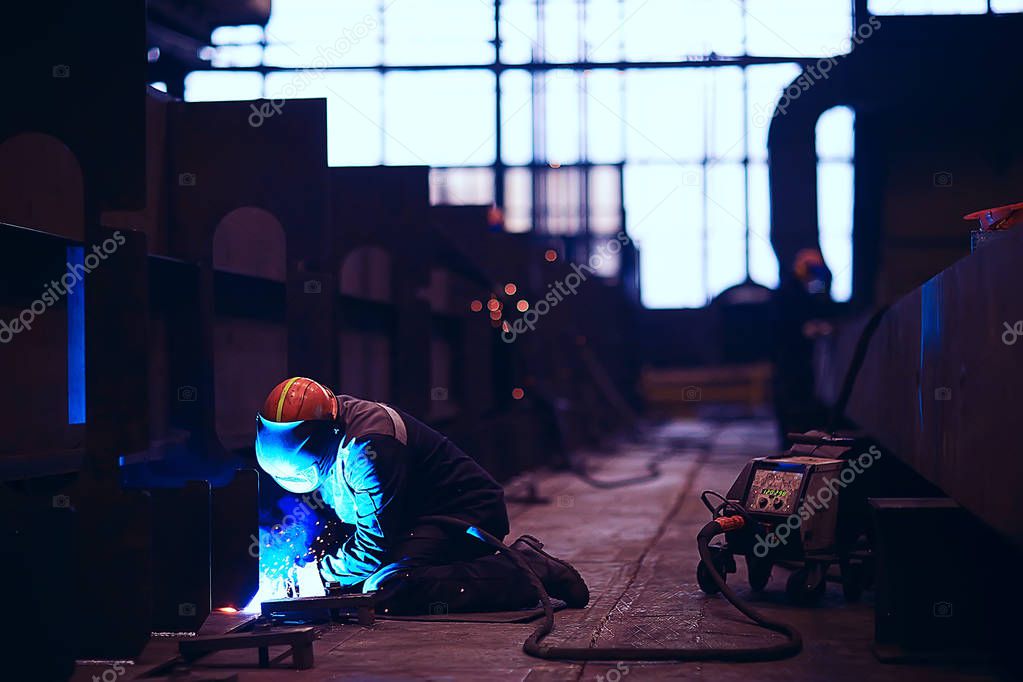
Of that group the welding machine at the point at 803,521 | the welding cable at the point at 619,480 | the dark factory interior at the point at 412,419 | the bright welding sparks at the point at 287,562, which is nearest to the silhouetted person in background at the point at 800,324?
the dark factory interior at the point at 412,419

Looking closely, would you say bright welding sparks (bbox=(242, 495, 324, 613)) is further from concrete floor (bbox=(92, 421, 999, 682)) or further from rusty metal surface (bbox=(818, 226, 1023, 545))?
rusty metal surface (bbox=(818, 226, 1023, 545))

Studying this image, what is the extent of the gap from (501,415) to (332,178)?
4157mm

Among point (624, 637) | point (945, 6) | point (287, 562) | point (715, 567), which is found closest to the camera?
point (624, 637)

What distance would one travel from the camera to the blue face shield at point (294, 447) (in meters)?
4.57

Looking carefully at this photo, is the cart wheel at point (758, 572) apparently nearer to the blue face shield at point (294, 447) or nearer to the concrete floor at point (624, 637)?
the concrete floor at point (624, 637)

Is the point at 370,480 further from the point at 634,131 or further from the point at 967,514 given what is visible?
the point at 634,131

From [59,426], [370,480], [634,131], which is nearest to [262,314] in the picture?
[59,426]

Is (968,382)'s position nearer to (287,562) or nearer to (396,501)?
(396,501)

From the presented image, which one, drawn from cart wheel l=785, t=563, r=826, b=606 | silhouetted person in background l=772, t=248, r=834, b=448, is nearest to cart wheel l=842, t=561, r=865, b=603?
cart wheel l=785, t=563, r=826, b=606

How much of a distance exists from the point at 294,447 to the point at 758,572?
2261 mm

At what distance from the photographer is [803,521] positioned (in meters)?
5.09

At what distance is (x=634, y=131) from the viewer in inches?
950

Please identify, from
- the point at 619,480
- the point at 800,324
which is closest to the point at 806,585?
the point at 619,480

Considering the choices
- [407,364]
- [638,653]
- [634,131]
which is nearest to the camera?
[638,653]
